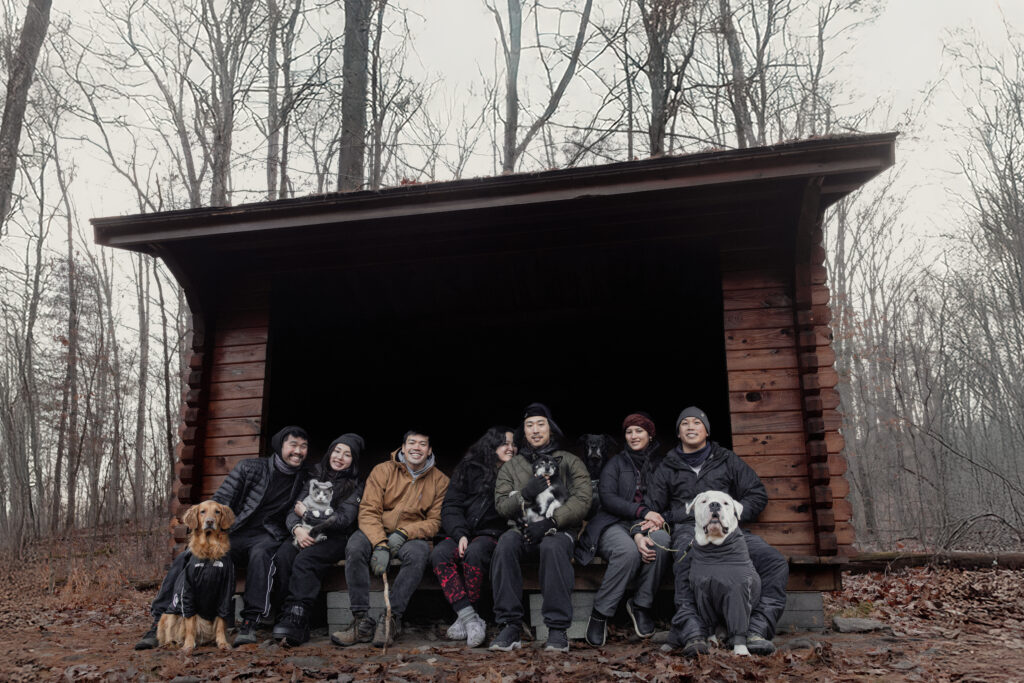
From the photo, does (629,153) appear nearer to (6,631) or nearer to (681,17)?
(681,17)

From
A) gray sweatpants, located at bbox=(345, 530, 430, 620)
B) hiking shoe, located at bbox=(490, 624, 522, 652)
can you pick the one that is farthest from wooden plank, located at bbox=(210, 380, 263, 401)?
hiking shoe, located at bbox=(490, 624, 522, 652)

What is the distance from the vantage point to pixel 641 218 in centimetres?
602

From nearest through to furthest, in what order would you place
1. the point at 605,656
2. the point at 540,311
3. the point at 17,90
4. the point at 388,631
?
the point at 605,656, the point at 388,631, the point at 540,311, the point at 17,90

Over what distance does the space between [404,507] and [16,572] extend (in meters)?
6.35

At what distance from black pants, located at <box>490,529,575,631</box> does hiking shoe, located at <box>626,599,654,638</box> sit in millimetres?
470

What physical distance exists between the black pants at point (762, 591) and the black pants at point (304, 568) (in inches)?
101

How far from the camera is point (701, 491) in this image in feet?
17.0

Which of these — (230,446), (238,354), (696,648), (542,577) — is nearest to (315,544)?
(230,446)

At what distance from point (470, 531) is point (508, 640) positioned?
3.18ft

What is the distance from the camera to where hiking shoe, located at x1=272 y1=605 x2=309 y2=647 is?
16.7 feet

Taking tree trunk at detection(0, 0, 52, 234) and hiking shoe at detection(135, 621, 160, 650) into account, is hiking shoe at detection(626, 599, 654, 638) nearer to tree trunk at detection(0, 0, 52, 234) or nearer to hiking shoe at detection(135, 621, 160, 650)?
hiking shoe at detection(135, 621, 160, 650)

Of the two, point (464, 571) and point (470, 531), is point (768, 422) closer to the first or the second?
point (470, 531)

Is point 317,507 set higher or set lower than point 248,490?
lower

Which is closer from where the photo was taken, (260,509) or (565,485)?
(565,485)
